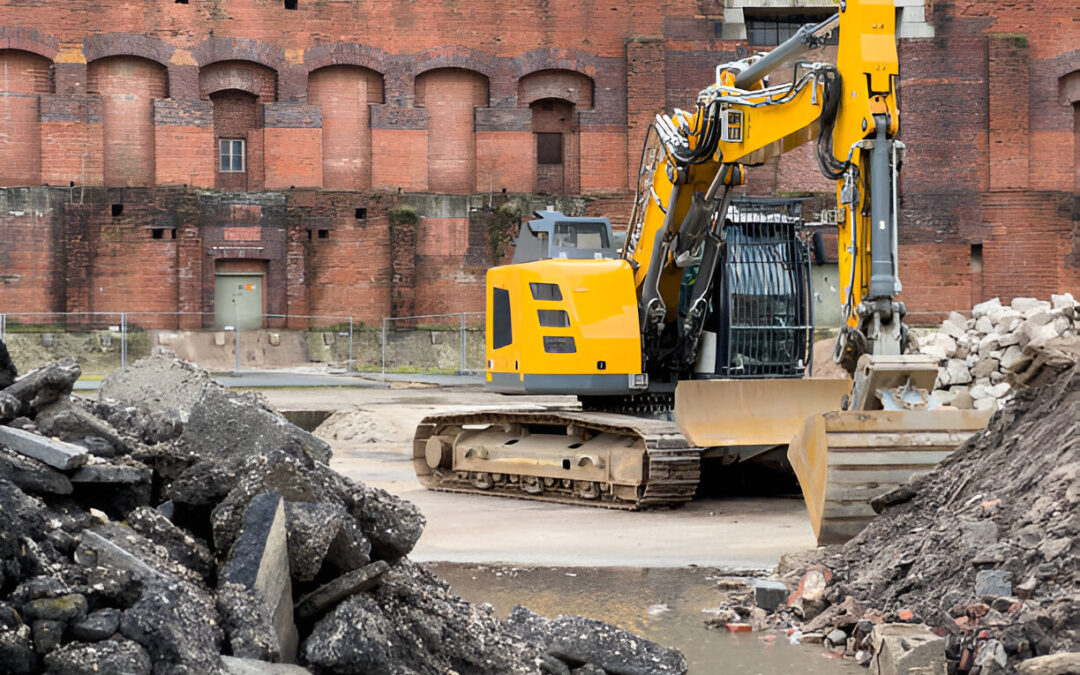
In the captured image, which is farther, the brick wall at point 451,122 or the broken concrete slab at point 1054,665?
the brick wall at point 451,122

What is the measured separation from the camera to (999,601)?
648cm

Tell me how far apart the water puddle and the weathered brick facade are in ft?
74.0

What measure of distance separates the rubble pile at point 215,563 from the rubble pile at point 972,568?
124 cm

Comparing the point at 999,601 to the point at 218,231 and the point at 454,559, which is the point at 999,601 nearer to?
the point at 454,559

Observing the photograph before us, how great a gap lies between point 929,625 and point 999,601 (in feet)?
1.30

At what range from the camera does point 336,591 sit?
5590 millimetres

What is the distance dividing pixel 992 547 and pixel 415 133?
85.5 feet

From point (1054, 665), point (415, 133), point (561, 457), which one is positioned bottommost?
point (1054, 665)

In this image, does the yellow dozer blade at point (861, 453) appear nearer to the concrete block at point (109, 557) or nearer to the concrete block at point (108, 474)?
the concrete block at point (108, 474)

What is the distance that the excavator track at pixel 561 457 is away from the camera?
12.0 meters

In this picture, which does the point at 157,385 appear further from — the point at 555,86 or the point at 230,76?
the point at 555,86

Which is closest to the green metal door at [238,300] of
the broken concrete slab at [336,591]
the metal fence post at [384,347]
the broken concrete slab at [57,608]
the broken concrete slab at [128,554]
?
the metal fence post at [384,347]

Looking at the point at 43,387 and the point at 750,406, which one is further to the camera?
the point at 750,406

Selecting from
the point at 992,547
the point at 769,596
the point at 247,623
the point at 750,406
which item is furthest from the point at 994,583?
the point at 750,406
